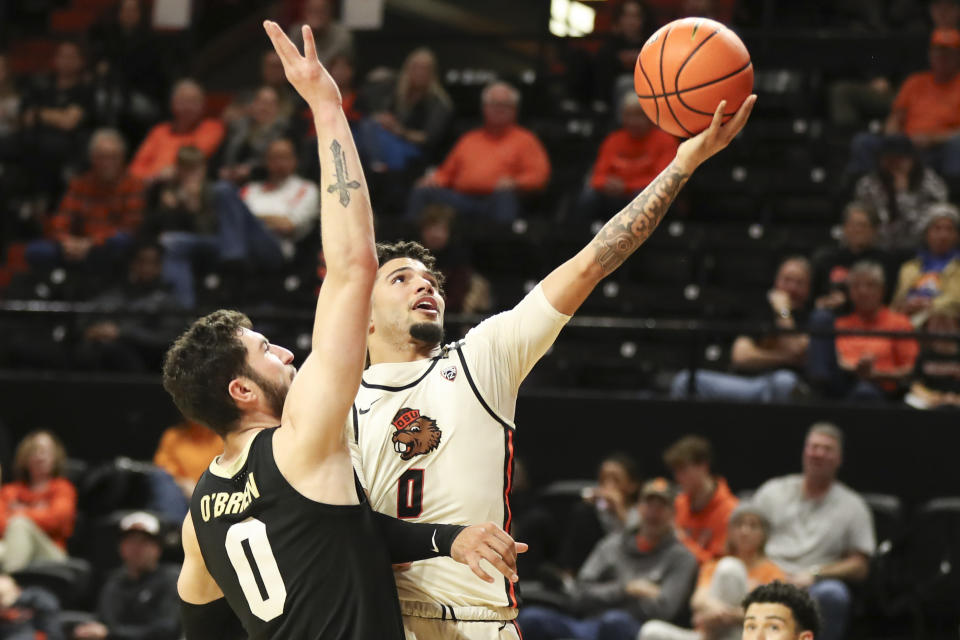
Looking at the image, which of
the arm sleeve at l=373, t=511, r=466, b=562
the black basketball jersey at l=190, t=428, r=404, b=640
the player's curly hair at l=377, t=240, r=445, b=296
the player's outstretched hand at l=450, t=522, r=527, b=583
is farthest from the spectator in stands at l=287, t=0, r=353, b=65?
the player's outstretched hand at l=450, t=522, r=527, b=583

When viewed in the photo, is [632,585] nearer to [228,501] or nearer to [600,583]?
[600,583]

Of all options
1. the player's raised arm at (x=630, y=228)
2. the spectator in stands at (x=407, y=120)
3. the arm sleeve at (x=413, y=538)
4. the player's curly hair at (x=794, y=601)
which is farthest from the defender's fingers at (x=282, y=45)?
the spectator in stands at (x=407, y=120)

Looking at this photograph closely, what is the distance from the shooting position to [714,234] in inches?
393

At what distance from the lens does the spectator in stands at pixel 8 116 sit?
11984mm

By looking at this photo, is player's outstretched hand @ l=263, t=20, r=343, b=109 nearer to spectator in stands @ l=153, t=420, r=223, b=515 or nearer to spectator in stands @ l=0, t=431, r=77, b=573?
spectator in stands @ l=153, t=420, r=223, b=515

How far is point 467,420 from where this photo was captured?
4055mm

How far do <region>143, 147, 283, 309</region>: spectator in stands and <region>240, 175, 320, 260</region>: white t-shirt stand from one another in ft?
0.77

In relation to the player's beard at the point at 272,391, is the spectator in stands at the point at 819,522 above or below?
below

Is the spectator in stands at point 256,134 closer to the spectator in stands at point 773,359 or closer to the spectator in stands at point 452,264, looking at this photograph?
the spectator in stands at point 452,264

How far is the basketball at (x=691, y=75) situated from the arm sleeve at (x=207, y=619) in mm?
2032

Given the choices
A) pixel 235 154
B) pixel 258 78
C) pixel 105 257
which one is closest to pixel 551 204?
pixel 235 154

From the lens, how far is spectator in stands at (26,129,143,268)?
427 inches

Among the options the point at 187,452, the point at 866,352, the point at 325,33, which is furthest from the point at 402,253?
the point at 325,33

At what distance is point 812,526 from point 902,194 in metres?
2.92
